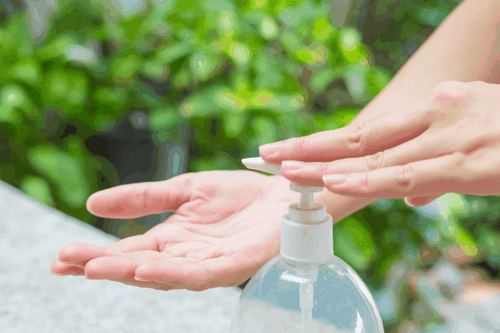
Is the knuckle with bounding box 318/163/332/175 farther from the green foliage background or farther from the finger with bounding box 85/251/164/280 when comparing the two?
the green foliage background

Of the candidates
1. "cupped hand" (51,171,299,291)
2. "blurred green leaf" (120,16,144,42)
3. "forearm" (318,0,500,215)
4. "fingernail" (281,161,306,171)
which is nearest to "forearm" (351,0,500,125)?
"forearm" (318,0,500,215)

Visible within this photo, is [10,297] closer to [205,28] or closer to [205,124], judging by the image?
[205,124]

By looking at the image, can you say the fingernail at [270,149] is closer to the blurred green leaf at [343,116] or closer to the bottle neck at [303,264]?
the bottle neck at [303,264]

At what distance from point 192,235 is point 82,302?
0.74 feet

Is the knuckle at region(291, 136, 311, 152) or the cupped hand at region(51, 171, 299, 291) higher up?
A: the knuckle at region(291, 136, 311, 152)

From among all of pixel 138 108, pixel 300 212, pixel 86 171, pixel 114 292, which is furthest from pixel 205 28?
pixel 300 212

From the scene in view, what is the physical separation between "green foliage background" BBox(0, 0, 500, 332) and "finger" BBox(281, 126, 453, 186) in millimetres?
573

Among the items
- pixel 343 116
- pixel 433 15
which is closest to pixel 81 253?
pixel 343 116

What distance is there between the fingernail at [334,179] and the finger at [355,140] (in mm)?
51

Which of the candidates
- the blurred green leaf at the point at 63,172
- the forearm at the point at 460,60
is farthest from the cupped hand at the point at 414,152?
the blurred green leaf at the point at 63,172

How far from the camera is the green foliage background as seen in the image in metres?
0.99

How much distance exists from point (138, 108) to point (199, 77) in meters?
0.26

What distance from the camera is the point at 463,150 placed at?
1.25 feet

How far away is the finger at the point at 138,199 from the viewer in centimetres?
58
